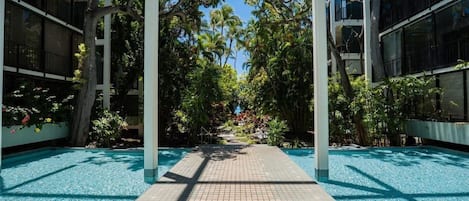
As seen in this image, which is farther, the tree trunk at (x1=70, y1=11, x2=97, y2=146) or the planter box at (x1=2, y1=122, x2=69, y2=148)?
the tree trunk at (x1=70, y1=11, x2=97, y2=146)

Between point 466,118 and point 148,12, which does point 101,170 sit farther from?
point 466,118

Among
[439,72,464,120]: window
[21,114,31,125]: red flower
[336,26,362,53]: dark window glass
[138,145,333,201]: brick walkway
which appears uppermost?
[336,26,362,53]: dark window glass

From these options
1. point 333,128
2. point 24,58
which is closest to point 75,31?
point 24,58

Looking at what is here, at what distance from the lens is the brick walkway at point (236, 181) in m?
5.60

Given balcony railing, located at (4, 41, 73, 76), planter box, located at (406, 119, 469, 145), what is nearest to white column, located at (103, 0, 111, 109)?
balcony railing, located at (4, 41, 73, 76)

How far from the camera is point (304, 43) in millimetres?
16078

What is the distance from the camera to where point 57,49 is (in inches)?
578

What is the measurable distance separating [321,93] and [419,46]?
10254mm

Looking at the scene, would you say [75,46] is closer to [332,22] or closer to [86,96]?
[86,96]

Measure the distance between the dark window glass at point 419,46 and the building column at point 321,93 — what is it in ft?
27.9

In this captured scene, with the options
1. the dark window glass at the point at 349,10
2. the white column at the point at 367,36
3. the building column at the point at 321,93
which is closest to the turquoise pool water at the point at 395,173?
the building column at the point at 321,93

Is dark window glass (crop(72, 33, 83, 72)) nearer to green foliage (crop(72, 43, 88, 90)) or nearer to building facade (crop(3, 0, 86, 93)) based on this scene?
building facade (crop(3, 0, 86, 93))

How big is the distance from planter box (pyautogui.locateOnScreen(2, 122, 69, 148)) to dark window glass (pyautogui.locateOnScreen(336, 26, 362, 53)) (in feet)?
50.4

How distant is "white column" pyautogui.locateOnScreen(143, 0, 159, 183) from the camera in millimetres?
6945
